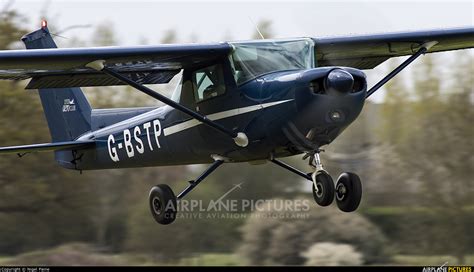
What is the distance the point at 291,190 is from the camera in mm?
20734

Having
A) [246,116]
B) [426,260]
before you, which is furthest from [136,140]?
[426,260]

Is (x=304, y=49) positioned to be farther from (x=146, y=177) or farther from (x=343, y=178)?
(x=146, y=177)

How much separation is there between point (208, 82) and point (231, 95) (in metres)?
0.59

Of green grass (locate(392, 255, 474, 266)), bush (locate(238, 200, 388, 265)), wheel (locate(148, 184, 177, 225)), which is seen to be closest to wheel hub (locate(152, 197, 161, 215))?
Result: wheel (locate(148, 184, 177, 225))

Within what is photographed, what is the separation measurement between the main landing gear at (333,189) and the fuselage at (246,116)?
31 cm

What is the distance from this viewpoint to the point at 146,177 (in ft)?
71.2

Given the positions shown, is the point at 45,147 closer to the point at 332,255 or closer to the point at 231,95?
the point at 231,95

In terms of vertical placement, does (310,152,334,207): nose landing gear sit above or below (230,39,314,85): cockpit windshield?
below

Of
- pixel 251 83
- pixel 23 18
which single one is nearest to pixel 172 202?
pixel 251 83

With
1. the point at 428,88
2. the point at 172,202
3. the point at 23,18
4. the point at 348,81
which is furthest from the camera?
A: the point at 23,18

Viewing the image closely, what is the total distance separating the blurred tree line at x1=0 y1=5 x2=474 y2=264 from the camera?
2116 cm

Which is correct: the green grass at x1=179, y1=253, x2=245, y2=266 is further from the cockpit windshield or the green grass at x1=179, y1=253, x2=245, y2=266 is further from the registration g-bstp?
the cockpit windshield

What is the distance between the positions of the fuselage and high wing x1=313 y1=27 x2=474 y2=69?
134 cm

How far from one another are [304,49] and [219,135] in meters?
1.49
